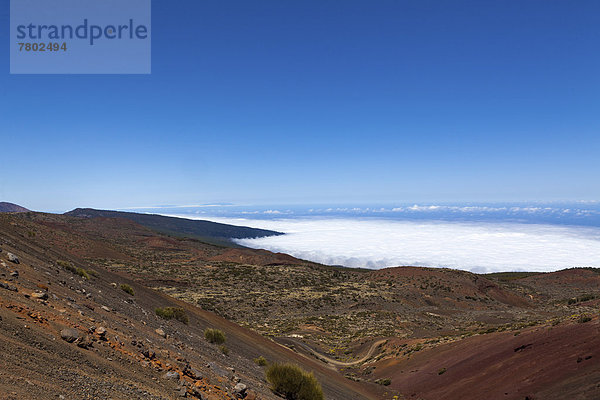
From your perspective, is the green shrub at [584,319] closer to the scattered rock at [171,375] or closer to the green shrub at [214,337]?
the green shrub at [214,337]

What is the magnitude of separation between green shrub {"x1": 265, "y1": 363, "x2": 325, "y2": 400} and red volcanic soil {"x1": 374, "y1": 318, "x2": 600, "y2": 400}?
7.93 m

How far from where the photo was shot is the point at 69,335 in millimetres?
7383

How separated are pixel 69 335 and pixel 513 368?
18.3 metres

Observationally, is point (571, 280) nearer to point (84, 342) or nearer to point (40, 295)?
point (84, 342)

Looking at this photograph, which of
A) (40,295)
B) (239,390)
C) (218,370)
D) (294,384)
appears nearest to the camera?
(40,295)

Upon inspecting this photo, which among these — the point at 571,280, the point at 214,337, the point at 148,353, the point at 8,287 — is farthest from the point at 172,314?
the point at 571,280

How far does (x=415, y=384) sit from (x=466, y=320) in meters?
29.2

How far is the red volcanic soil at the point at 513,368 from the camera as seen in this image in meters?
12.2

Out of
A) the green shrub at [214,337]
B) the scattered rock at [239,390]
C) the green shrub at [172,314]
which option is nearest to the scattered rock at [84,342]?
the scattered rock at [239,390]

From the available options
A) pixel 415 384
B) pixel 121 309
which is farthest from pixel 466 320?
pixel 121 309

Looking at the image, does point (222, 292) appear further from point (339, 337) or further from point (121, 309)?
point (121, 309)

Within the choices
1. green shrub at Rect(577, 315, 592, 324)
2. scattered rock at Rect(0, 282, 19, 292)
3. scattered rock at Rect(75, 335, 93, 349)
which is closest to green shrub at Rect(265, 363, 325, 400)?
scattered rock at Rect(75, 335, 93, 349)

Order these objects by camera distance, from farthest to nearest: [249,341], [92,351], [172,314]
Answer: [249,341]
[172,314]
[92,351]

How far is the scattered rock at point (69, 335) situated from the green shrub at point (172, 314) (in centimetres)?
1042
